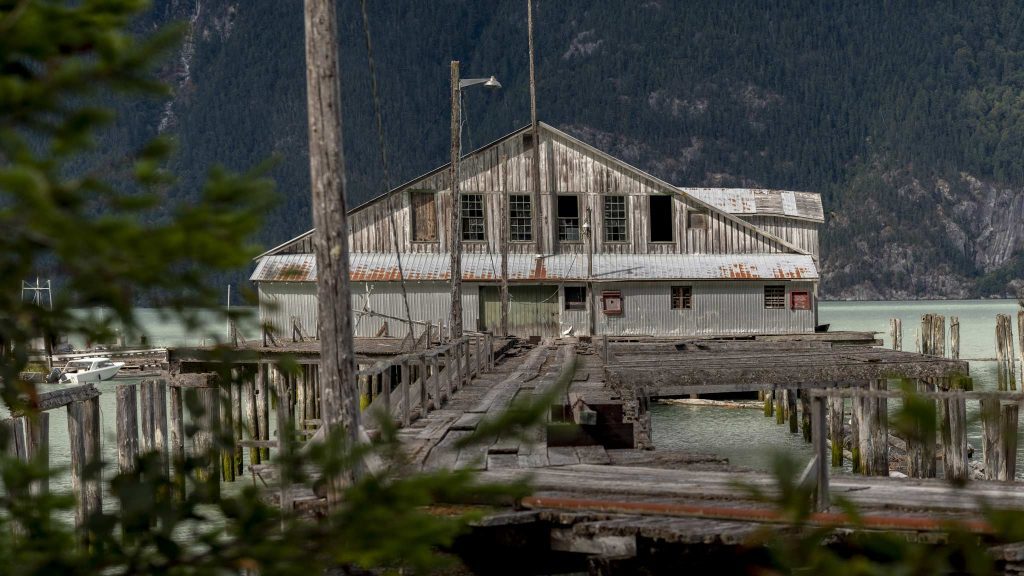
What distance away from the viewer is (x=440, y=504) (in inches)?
391

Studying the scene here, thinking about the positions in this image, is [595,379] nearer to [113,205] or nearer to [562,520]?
[562,520]

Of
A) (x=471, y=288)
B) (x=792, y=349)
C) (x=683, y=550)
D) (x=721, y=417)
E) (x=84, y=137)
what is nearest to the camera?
(x=84, y=137)

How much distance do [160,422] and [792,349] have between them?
16.3 metres

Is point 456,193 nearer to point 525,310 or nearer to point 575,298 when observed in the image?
point 525,310

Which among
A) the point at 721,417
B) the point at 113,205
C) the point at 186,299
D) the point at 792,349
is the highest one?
the point at 113,205

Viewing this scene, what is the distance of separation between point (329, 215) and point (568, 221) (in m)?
35.7

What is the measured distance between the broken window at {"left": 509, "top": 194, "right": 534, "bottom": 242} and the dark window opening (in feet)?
13.8

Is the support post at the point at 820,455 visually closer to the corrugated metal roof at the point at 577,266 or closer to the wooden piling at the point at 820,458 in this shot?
the wooden piling at the point at 820,458

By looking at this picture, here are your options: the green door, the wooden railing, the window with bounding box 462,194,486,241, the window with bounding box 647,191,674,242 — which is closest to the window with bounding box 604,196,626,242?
the window with bounding box 647,191,674,242

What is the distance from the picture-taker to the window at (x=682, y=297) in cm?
4328

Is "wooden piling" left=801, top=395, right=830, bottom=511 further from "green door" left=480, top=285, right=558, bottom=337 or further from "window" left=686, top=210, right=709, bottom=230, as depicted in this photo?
"window" left=686, top=210, right=709, bottom=230

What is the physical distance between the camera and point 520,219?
1748 inches

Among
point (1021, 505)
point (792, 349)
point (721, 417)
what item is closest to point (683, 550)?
point (1021, 505)

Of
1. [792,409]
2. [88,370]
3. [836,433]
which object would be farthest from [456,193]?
[88,370]
